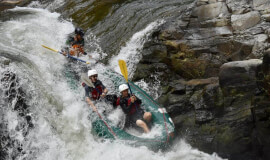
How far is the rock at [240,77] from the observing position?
4.51 meters

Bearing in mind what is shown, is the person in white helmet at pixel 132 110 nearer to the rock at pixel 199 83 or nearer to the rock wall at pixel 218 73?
the rock wall at pixel 218 73

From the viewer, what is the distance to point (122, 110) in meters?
5.09

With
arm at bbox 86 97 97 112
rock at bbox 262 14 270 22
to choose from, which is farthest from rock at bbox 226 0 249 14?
arm at bbox 86 97 97 112

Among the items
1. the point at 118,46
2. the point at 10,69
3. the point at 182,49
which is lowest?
the point at 118,46

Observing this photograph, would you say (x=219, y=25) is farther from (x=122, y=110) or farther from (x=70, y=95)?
(x=70, y=95)

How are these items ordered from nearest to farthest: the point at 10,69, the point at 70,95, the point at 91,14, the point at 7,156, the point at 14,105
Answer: the point at 7,156 → the point at 14,105 → the point at 10,69 → the point at 70,95 → the point at 91,14

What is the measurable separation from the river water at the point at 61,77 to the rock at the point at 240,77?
1.31m

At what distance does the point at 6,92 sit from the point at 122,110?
238 centimetres

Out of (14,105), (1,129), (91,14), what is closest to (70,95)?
(14,105)

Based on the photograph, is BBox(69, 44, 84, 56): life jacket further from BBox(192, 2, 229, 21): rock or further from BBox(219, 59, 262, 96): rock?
BBox(219, 59, 262, 96): rock

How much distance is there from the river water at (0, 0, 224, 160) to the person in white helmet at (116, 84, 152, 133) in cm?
55

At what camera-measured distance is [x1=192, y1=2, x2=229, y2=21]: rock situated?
245 inches

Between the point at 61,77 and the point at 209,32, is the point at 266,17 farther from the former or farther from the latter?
the point at 61,77

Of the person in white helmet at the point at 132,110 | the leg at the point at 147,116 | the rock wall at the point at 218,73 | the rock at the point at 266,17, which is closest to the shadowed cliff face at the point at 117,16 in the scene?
the rock wall at the point at 218,73
